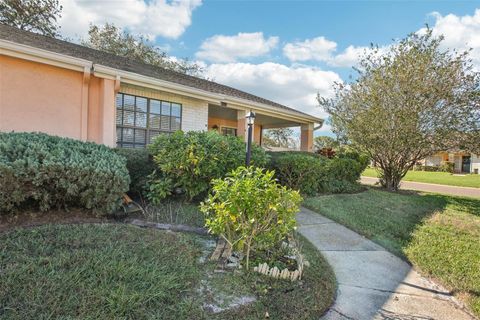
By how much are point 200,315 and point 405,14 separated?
10.6 meters

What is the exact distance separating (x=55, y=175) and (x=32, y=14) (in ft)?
54.4

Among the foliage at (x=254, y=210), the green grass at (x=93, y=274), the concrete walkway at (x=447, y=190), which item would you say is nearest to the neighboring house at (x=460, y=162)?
the concrete walkway at (x=447, y=190)

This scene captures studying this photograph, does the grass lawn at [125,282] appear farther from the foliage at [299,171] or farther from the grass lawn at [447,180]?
the grass lawn at [447,180]

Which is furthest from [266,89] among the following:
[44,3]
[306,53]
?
[44,3]

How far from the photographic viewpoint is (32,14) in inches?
589

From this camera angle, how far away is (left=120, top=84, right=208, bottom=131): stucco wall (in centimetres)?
816

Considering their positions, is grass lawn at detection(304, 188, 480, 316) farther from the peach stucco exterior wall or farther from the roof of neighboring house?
the peach stucco exterior wall

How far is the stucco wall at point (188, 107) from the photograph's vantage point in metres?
8.16

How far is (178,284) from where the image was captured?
261cm

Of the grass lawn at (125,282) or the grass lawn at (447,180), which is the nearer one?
the grass lawn at (125,282)

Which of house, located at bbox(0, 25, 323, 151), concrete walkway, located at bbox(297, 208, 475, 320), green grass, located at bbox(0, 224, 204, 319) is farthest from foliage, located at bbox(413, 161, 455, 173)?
green grass, located at bbox(0, 224, 204, 319)

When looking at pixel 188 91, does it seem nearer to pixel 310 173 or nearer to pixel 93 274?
pixel 310 173

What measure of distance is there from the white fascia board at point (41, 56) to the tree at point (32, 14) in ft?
39.6

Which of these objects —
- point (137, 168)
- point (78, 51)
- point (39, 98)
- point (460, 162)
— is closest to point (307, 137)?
point (137, 168)
